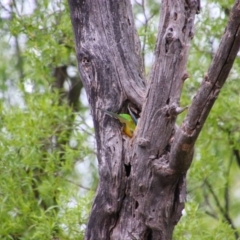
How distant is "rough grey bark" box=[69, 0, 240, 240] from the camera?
8.82 ft

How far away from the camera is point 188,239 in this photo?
3861 mm

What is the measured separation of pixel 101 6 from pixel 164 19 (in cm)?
44

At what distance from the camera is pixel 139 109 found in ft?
9.77

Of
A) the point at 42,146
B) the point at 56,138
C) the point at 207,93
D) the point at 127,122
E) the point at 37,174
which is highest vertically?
the point at 56,138

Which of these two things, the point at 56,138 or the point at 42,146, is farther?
the point at 56,138

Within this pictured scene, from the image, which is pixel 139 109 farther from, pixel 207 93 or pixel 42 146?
pixel 42 146

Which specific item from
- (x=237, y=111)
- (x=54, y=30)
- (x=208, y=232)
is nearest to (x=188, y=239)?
(x=208, y=232)

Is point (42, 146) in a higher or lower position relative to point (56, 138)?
lower

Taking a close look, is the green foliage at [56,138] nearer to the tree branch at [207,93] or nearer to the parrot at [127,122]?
the parrot at [127,122]

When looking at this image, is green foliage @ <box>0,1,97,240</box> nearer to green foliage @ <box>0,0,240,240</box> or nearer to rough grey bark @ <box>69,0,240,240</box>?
green foliage @ <box>0,0,240,240</box>

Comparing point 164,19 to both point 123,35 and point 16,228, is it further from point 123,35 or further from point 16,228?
point 16,228

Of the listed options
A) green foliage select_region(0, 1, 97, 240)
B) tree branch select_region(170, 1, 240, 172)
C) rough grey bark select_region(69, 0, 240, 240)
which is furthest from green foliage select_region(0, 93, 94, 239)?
tree branch select_region(170, 1, 240, 172)

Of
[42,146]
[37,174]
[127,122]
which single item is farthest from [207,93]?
[37,174]

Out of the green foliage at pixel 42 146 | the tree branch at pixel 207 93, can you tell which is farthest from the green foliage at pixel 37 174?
the tree branch at pixel 207 93
